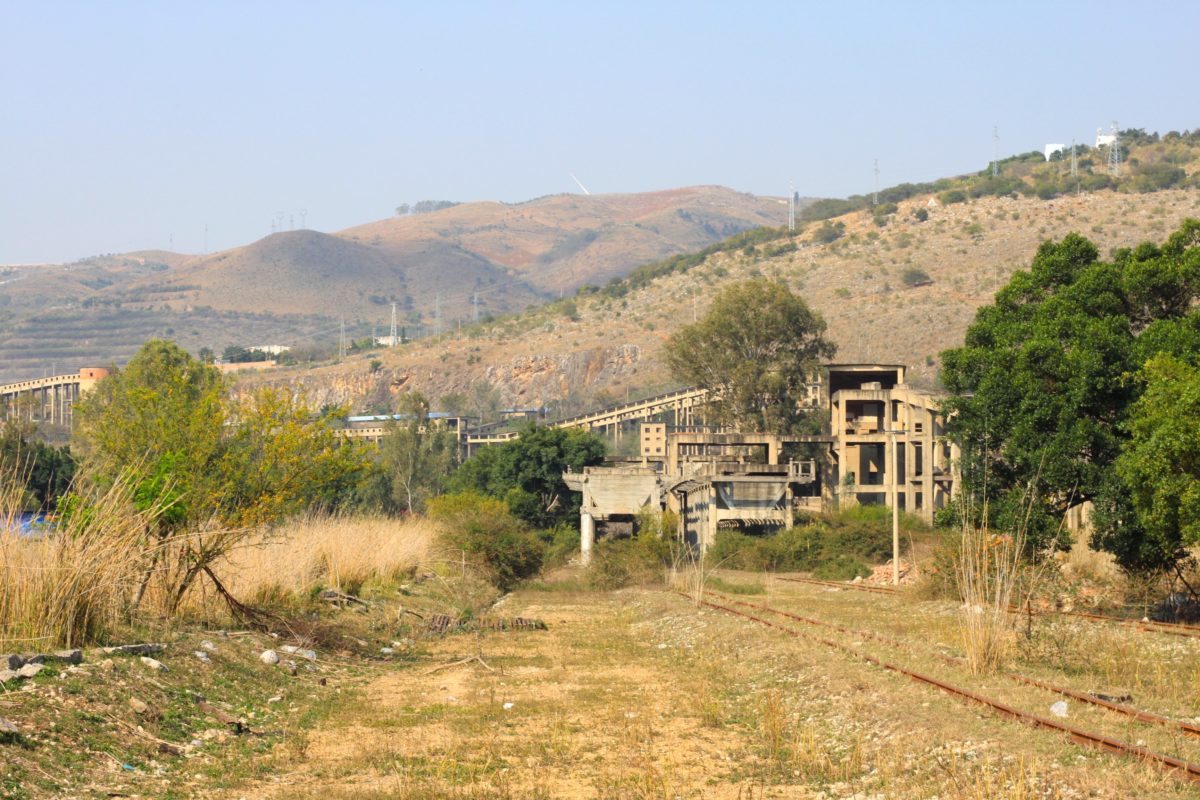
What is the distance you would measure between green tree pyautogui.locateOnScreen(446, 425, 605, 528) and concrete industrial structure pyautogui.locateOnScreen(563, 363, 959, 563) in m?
1.90

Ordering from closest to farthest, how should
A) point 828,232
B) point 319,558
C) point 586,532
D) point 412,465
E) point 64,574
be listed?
point 64,574, point 319,558, point 586,532, point 412,465, point 828,232

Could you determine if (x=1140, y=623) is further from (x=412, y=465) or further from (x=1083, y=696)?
(x=412, y=465)

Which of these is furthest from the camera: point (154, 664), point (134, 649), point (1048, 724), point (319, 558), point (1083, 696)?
point (319, 558)

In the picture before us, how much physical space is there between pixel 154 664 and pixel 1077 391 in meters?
15.9

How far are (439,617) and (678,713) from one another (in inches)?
434

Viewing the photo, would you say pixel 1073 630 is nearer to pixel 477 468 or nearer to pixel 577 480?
pixel 577 480

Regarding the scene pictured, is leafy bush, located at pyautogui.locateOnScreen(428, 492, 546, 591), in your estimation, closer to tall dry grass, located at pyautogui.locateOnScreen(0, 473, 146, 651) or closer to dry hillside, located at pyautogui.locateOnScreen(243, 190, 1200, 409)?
tall dry grass, located at pyautogui.locateOnScreen(0, 473, 146, 651)

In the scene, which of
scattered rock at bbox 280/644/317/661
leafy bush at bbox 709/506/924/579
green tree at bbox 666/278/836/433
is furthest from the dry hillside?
scattered rock at bbox 280/644/317/661

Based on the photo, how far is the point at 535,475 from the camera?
54438mm

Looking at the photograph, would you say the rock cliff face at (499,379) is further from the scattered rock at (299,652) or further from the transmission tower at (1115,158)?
the scattered rock at (299,652)

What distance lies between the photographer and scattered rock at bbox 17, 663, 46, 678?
1146 centimetres

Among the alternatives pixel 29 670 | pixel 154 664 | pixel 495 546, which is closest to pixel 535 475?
pixel 495 546

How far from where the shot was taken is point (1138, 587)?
24.0 metres

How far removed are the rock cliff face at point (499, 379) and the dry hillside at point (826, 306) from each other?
16 cm
